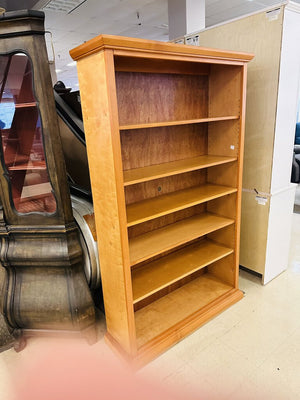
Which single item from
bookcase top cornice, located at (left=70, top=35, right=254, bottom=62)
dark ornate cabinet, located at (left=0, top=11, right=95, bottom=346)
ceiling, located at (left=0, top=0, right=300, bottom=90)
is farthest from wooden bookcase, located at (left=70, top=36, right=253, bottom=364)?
ceiling, located at (left=0, top=0, right=300, bottom=90)

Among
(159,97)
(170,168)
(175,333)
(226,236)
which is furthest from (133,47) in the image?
(175,333)

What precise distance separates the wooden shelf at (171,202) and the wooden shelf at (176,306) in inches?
33.4

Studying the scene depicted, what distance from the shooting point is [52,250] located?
1827 mm

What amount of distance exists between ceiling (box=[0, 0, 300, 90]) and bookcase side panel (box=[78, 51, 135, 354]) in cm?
399

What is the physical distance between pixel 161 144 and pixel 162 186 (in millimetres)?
309

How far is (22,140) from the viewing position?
1.85m

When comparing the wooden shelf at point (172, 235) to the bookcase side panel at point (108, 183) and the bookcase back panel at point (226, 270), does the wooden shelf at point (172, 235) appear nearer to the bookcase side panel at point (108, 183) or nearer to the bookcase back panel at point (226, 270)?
the bookcase side panel at point (108, 183)

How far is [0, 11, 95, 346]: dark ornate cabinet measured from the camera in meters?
1.67

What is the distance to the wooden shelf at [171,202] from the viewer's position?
166 cm

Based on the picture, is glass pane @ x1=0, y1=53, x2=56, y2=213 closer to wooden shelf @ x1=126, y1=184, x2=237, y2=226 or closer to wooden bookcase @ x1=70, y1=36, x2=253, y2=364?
wooden bookcase @ x1=70, y1=36, x2=253, y2=364

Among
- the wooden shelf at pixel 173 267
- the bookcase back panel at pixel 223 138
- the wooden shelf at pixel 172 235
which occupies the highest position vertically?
the bookcase back panel at pixel 223 138

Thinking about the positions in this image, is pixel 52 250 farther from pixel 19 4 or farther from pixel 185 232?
pixel 19 4

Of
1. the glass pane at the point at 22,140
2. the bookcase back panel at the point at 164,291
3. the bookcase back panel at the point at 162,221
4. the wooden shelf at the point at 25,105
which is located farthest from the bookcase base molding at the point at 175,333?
the wooden shelf at the point at 25,105

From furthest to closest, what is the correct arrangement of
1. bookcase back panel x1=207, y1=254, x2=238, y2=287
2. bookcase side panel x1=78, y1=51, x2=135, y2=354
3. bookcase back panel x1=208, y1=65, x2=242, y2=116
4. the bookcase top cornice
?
bookcase back panel x1=207, y1=254, x2=238, y2=287 → bookcase back panel x1=208, y1=65, x2=242, y2=116 → bookcase side panel x1=78, y1=51, x2=135, y2=354 → the bookcase top cornice
